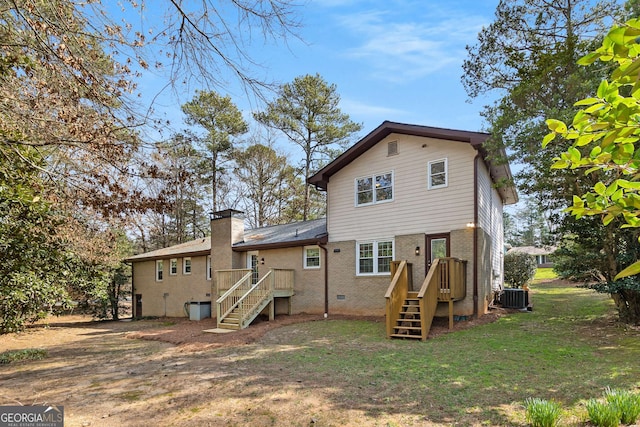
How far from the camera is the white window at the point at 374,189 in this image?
14.3 meters

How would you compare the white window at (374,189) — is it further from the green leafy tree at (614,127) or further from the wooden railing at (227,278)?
the green leafy tree at (614,127)

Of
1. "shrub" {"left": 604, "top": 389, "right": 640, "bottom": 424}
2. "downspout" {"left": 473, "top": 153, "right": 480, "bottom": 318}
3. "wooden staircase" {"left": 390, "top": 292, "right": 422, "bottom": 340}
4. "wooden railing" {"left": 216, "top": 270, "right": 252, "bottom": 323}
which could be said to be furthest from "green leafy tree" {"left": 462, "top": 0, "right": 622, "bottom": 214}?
"wooden railing" {"left": 216, "top": 270, "right": 252, "bottom": 323}

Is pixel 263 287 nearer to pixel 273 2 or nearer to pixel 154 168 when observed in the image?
pixel 154 168

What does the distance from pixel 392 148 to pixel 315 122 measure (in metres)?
14.5

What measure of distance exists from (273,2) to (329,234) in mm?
12059

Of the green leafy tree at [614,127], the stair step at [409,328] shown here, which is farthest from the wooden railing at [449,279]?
the green leafy tree at [614,127]

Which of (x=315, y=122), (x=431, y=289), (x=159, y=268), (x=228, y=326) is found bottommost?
(x=228, y=326)

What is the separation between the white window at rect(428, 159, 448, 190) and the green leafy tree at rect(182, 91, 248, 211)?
1721 centimetres

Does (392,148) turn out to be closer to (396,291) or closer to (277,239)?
(396,291)

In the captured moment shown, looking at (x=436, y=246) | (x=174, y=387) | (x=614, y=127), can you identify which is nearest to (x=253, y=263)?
(x=436, y=246)

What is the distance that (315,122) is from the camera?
27859mm

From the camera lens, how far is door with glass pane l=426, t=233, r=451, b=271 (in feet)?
41.5

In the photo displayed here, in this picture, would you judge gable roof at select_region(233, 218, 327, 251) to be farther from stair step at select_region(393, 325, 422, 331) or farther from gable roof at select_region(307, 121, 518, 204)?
stair step at select_region(393, 325, 422, 331)

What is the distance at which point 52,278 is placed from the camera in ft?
43.0
